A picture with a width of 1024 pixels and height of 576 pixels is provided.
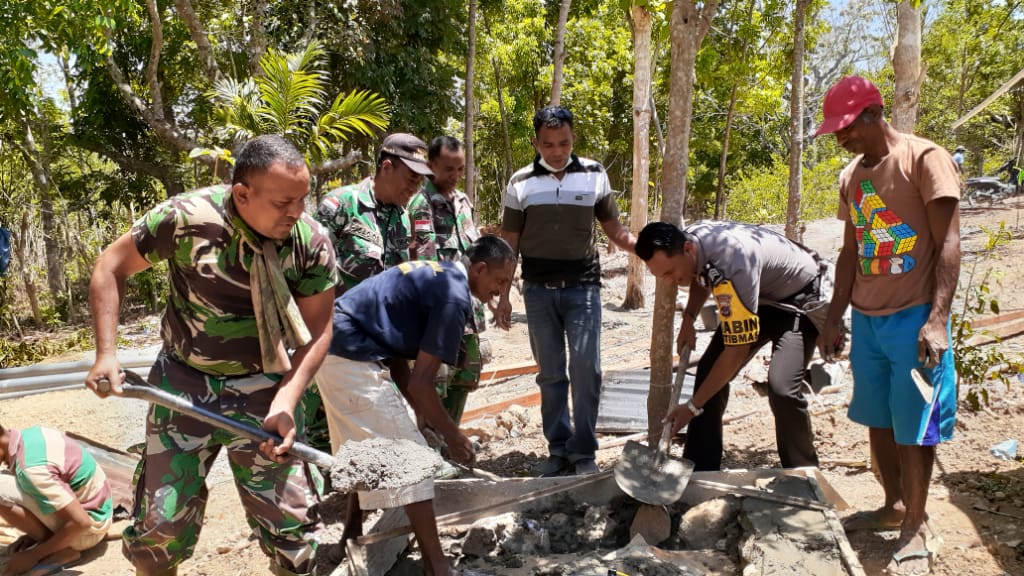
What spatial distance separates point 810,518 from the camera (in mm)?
2928

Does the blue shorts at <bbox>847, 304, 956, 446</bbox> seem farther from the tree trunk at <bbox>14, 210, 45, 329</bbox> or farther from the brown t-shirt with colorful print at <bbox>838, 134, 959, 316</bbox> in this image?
the tree trunk at <bbox>14, 210, 45, 329</bbox>

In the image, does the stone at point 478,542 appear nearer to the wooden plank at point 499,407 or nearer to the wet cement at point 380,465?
the wet cement at point 380,465

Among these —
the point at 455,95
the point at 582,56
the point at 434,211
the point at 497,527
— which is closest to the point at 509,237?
the point at 434,211

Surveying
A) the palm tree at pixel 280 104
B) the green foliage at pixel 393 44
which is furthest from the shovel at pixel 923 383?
the green foliage at pixel 393 44

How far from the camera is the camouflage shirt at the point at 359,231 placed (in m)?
3.80

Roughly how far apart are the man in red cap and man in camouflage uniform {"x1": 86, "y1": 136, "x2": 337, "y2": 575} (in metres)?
A: 2.08

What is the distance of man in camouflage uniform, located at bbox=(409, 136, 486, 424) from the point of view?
3967mm

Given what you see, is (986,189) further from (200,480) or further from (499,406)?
(200,480)

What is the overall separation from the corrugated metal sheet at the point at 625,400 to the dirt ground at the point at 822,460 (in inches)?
13.0

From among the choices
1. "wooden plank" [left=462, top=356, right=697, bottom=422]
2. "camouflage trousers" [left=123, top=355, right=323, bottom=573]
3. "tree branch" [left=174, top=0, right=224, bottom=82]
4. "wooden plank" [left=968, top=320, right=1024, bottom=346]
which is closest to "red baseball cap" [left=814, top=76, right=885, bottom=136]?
"camouflage trousers" [left=123, top=355, right=323, bottom=573]

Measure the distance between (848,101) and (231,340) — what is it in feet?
8.21

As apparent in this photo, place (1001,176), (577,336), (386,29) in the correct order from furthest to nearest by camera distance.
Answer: (1001,176)
(386,29)
(577,336)

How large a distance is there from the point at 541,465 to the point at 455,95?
1192 cm

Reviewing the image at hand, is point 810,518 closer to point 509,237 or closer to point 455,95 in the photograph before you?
point 509,237
